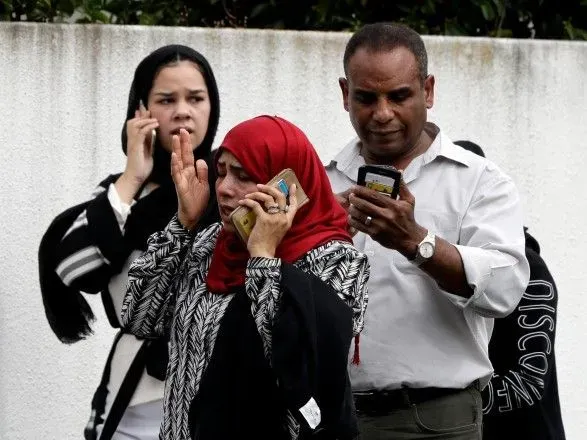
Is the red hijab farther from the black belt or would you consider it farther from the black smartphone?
the black belt

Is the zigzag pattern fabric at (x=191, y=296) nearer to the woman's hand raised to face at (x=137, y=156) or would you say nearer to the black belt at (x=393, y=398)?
the black belt at (x=393, y=398)

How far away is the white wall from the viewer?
596 cm

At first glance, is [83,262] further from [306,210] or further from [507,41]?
[507,41]

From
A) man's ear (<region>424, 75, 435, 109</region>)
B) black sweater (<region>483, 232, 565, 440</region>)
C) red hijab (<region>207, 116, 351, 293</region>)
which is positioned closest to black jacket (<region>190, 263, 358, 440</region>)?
red hijab (<region>207, 116, 351, 293</region>)

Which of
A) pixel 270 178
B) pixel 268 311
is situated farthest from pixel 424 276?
pixel 268 311

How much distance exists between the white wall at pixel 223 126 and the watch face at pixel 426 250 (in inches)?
89.4

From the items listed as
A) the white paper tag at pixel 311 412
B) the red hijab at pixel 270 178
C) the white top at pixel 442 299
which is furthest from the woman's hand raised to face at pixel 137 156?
the white paper tag at pixel 311 412

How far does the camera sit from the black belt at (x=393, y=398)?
13.7 feet

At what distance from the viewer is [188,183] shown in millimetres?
4125

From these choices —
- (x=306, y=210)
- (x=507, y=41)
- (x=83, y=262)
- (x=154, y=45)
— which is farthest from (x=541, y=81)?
(x=306, y=210)

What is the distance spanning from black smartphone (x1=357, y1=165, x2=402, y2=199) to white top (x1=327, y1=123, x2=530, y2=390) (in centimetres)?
29

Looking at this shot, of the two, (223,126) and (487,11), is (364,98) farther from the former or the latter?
(487,11)

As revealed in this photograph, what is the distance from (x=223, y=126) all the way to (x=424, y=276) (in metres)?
2.10

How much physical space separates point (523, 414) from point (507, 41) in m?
2.11
